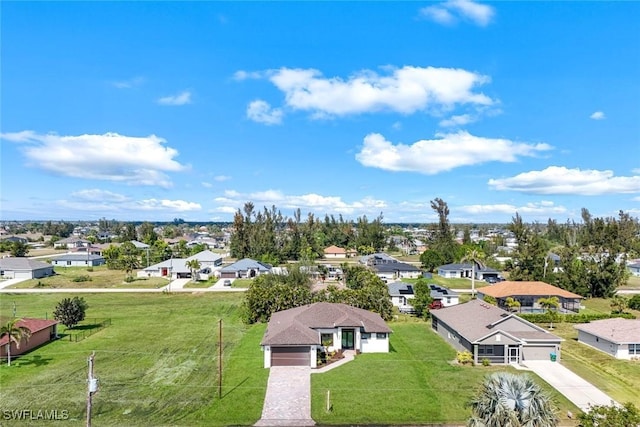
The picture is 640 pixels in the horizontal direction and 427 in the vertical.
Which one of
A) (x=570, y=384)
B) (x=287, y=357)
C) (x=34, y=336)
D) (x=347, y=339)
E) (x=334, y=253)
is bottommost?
(x=570, y=384)

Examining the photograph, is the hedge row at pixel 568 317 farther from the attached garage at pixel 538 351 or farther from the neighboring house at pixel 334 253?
the neighboring house at pixel 334 253

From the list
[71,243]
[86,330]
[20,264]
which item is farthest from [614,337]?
[71,243]

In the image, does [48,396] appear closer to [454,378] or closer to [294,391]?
[294,391]

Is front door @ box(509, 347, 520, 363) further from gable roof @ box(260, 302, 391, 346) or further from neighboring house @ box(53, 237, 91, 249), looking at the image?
neighboring house @ box(53, 237, 91, 249)

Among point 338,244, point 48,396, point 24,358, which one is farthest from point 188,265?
point 338,244

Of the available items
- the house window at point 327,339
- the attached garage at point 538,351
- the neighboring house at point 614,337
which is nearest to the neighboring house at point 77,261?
the house window at point 327,339

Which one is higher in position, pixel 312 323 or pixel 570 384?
pixel 312 323

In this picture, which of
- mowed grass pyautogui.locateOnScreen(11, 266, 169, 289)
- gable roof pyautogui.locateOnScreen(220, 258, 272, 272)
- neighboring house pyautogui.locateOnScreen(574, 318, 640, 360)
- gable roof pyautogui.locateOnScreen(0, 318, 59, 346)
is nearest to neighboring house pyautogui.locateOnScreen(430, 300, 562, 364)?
neighboring house pyautogui.locateOnScreen(574, 318, 640, 360)

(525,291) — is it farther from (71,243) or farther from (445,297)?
(71,243)
